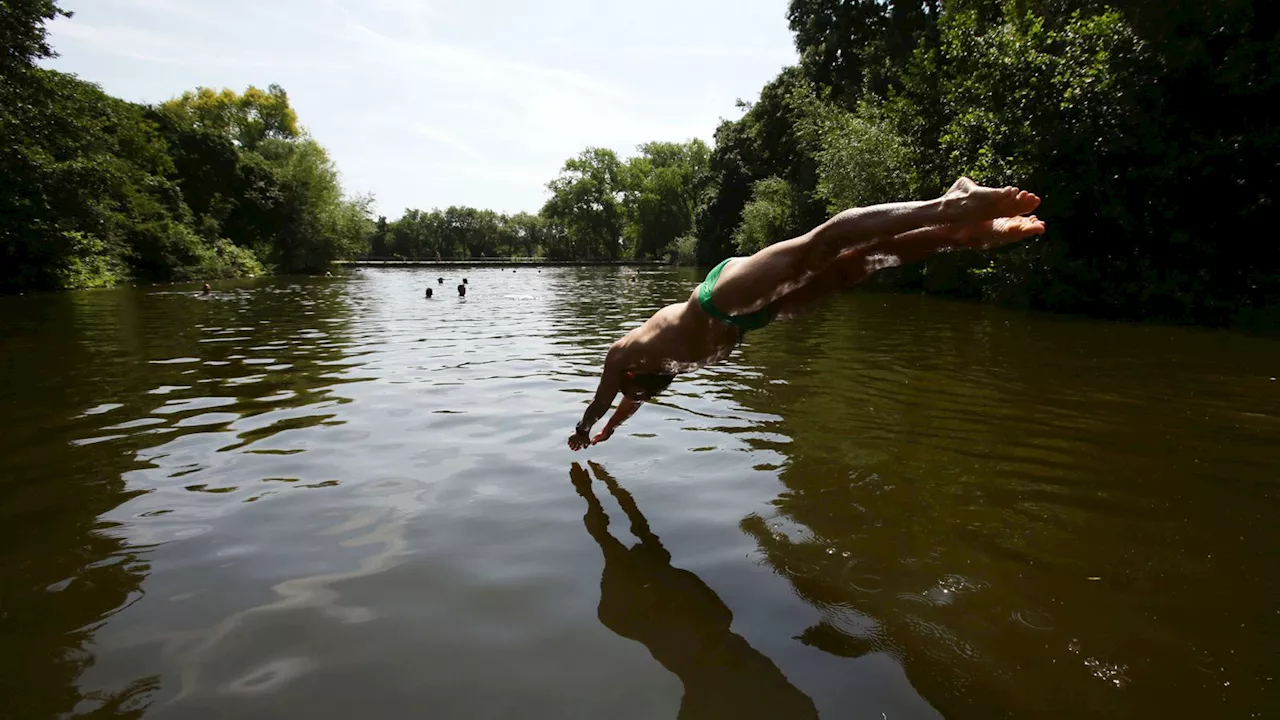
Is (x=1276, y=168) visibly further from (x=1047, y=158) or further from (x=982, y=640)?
(x=982, y=640)

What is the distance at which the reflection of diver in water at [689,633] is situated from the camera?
254cm

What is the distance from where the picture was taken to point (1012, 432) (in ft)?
20.4

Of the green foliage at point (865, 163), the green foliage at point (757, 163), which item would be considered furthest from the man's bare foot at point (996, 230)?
the green foliage at point (757, 163)

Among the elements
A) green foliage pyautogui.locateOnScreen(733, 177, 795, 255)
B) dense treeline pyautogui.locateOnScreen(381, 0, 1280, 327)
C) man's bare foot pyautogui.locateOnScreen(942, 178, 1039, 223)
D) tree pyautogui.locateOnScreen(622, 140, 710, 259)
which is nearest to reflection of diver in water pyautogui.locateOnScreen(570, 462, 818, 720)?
man's bare foot pyautogui.locateOnScreen(942, 178, 1039, 223)

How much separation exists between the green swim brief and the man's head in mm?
901

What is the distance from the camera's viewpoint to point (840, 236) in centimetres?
387

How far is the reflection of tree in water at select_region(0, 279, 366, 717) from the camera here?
282 centimetres

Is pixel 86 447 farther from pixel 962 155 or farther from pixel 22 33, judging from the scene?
pixel 22 33

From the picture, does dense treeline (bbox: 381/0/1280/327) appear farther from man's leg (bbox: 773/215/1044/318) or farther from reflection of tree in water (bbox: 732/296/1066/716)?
man's leg (bbox: 773/215/1044/318)

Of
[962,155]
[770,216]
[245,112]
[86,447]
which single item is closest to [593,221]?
[245,112]

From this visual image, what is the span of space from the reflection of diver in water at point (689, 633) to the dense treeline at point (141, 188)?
33.9m

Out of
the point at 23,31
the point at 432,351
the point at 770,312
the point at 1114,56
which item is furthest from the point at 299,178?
the point at 770,312

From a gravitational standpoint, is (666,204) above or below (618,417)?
→ above

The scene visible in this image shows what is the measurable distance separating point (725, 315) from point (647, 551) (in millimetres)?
1622
